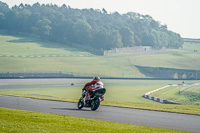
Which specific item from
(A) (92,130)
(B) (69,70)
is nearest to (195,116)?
(A) (92,130)

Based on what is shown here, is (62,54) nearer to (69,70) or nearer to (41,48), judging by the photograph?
(41,48)

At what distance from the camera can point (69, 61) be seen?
154250 millimetres

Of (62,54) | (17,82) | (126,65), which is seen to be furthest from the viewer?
(62,54)

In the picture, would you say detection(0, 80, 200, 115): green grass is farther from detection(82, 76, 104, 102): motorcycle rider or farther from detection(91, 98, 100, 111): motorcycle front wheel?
detection(82, 76, 104, 102): motorcycle rider

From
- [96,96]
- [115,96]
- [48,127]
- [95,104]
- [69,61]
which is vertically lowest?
[115,96]

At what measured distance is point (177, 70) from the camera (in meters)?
152

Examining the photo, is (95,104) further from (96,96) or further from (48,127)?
(48,127)

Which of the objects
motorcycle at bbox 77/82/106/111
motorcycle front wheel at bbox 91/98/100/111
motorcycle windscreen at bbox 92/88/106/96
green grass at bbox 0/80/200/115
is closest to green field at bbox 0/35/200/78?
green grass at bbox 0/80/200/115

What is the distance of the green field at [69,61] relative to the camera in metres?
133

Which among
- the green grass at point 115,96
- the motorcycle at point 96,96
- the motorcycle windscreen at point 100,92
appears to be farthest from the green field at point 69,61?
the motorcycle windscreen at point 100,92

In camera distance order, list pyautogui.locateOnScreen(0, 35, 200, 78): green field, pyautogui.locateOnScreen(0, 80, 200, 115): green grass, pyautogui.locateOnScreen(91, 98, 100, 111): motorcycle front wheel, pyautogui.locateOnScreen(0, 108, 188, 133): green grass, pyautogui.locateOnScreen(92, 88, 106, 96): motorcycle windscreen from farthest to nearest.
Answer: pyautogui.locateOnScreen(0, 35, 200, 78): green field → pyautogui.locateOnScreen(0, 80, 200, 115): green grass → pyautogui.locateOnScreen(91, 98, 100, 111): motorcycle front wheel → pyautogui.locateOnScreen(92, 88, 106, 96): motorcycle windscreen → pyautogui.locateOnScreen(0, 108, 188, 133): green grass

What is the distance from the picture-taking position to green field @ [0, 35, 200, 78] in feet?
436

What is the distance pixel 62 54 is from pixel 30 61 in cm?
3362

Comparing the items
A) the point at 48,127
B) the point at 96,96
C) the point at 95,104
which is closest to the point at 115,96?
the point at 95,104
